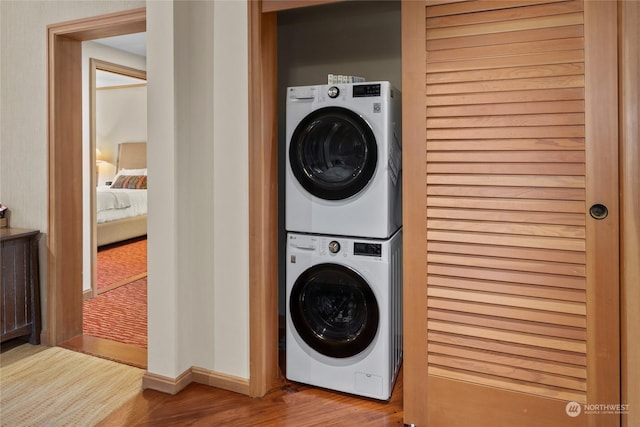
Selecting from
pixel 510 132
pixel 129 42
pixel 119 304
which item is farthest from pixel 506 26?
pixel 129 42

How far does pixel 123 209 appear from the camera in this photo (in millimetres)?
5945

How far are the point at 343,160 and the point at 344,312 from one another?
80 centimetres

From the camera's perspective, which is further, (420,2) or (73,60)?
(73,60)

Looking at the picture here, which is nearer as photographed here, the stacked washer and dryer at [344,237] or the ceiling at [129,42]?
the stacked washer and dryer at [344,237]

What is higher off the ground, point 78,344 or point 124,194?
point 124,194

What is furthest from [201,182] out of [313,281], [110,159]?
[110,159]

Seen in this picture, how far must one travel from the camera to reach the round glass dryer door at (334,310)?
218cm

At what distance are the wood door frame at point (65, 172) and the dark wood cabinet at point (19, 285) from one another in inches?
3.3

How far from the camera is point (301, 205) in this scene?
2.29 metres

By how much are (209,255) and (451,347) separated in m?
1.29

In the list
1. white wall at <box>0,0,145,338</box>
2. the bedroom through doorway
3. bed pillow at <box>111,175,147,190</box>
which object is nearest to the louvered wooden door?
the bedroom through doorway

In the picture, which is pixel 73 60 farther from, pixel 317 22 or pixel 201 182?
pixel 317 22

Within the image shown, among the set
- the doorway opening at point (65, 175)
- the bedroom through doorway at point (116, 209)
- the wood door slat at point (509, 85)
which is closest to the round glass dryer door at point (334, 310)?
the wood door slat at point (509, 85)

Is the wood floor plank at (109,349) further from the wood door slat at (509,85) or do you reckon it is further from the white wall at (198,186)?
the wood door slat at (509,85)
